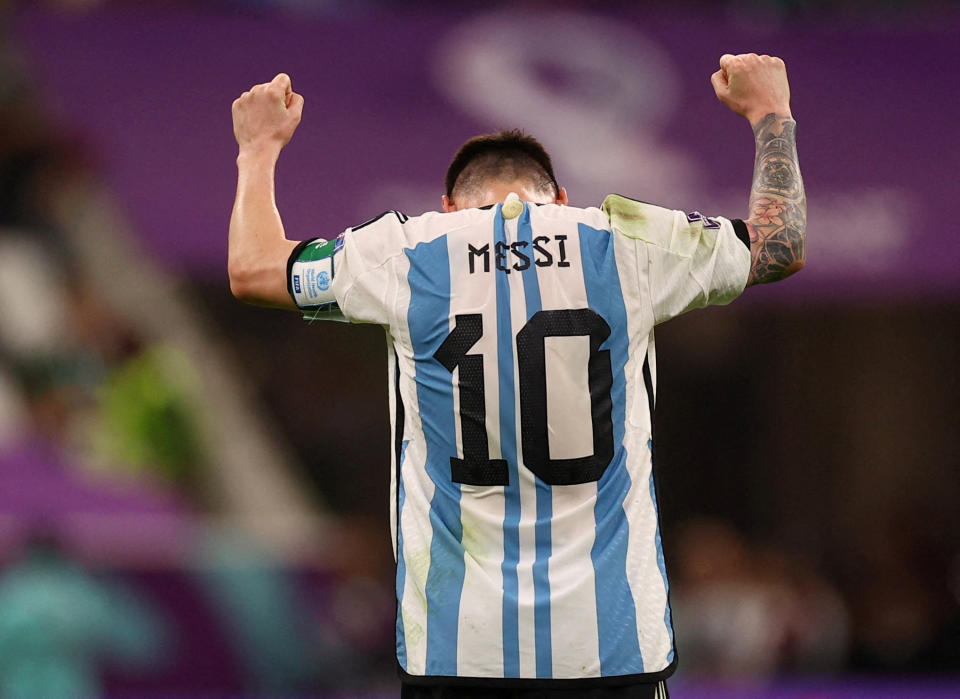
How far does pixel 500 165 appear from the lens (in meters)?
2.94

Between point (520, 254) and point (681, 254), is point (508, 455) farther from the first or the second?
point (681, 254)

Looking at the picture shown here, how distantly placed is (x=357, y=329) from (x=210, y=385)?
2.32 m

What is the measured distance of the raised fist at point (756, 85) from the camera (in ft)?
9.61

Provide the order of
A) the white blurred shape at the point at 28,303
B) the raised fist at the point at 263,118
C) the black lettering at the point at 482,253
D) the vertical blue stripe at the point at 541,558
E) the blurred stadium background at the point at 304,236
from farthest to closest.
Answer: the white blurred shape at the point at 28,303, the blurred stadium background at the point at 304,236, the raised fist at the point at 263,118, the black lettering at the point at 482,253, the vertical blue stripe at the point at 541,558

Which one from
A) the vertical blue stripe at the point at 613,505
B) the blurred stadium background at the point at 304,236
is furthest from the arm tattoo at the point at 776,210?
the blurred stadium background at the point at 304,236

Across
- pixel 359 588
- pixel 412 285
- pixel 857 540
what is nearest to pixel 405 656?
pixel 412 285

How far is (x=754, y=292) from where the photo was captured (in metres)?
6.84

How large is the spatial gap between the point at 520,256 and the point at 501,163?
0.36 m

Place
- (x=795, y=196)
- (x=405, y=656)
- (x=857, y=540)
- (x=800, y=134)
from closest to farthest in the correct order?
(x=405, y=656) → (x=795, y=196) → (x=800, y=134) → (x=857, y=540)

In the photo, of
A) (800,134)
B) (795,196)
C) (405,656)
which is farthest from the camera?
(800,134)

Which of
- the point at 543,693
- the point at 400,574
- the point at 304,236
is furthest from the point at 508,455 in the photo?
the point at 304,236

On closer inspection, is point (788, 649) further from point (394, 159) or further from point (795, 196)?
point (795, 196)

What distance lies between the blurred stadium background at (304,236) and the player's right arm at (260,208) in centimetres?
340

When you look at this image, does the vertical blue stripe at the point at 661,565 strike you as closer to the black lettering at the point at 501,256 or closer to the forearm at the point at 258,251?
the black lettering at the point at 501,256
